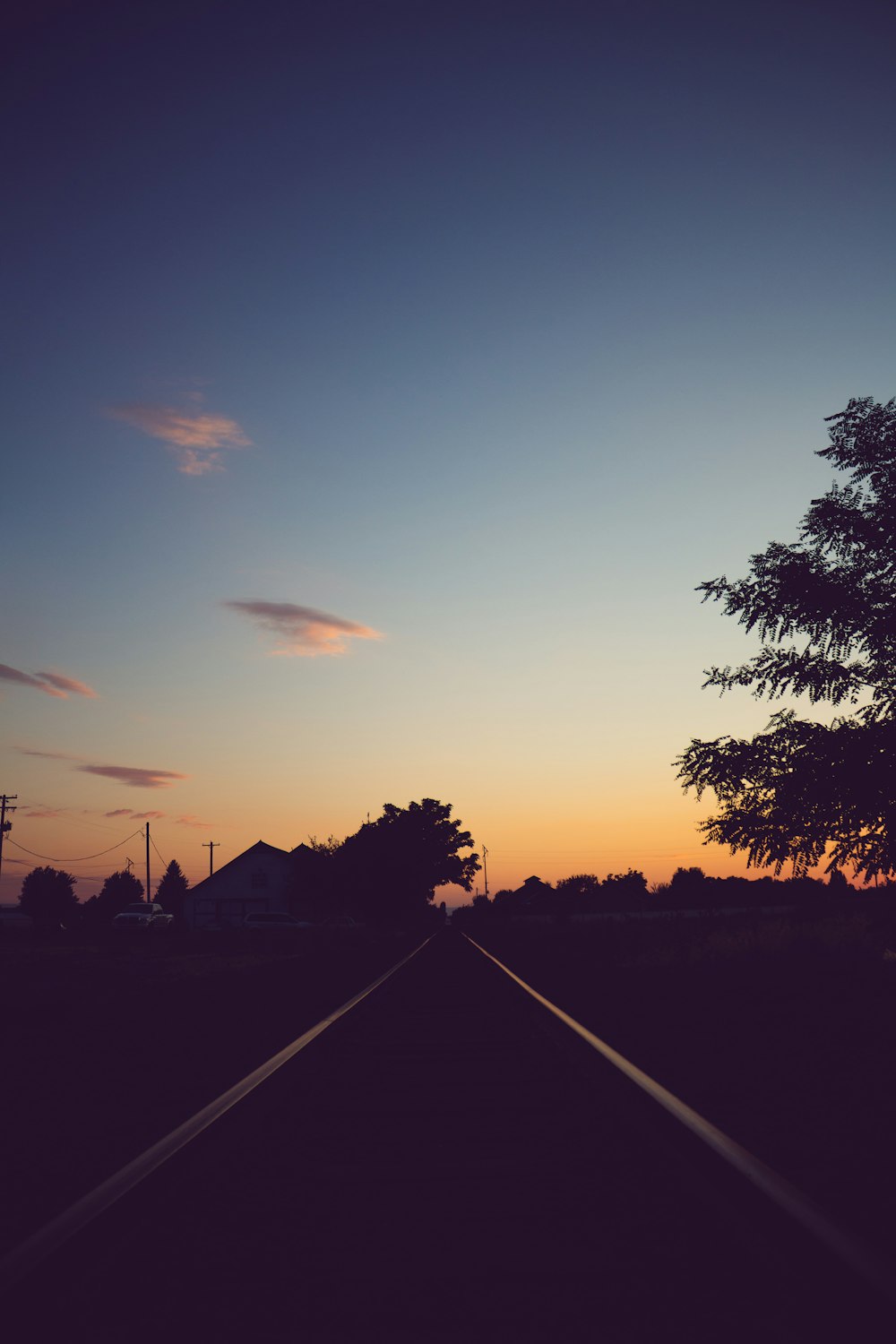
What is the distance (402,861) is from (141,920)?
150ft

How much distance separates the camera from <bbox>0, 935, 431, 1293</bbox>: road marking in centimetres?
295

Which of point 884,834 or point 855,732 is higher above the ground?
point 855,732

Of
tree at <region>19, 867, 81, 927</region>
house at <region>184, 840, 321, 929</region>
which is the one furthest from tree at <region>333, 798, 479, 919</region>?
tree at <region>19, 867, 81, 927</region>

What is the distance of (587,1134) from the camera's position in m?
5.13

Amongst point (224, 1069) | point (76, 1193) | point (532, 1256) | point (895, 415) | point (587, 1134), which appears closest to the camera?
point (532, 1256)

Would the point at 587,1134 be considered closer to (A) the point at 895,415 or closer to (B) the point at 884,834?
(B) the point at 884,834

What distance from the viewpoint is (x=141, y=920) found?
63219 millimetres

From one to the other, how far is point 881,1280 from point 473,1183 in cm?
191

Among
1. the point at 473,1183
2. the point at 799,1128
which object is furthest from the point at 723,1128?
the point at 473,1183

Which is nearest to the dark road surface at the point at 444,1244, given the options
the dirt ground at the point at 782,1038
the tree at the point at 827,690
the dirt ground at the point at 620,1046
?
the dirt ground at the point at 620,1046

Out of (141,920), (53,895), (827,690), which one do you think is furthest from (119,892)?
(827,690)

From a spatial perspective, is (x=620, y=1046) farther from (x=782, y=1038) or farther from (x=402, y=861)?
(x=402, y=861)

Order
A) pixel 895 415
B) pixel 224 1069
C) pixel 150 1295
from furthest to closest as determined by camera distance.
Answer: pixel 895 415, pixel 224 1069, pixel 150 1295

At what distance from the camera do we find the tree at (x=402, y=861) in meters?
96.1
